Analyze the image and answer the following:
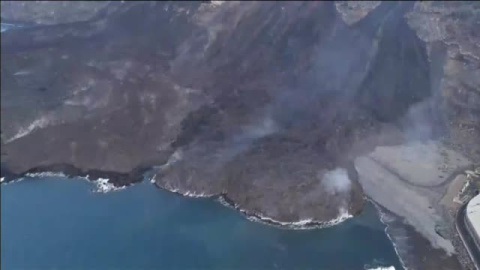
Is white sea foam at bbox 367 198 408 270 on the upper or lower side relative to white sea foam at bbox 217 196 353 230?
upper

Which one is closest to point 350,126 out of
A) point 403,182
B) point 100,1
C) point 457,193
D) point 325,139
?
point 325,139

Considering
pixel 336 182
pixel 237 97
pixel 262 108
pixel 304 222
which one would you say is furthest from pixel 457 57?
pixel 304 222

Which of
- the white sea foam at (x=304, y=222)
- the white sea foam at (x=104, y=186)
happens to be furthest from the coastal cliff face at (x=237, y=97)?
the white sea foam at (x=104, y=186)

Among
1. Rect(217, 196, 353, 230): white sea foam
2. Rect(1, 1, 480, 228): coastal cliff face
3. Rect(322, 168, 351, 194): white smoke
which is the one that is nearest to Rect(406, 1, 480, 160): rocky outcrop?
Rect(1, 1, 480, 228): coastal cliff face

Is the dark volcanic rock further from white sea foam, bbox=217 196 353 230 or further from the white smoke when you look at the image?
white sea foam, bbox=217 196 353 230

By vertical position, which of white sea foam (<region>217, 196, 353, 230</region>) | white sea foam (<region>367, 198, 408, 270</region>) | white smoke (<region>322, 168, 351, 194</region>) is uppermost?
white smoke (<region>322, 168, 351, 194</region>)

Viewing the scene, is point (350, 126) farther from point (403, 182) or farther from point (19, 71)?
point (19, 71)

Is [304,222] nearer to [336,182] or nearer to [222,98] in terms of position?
[336,182]
